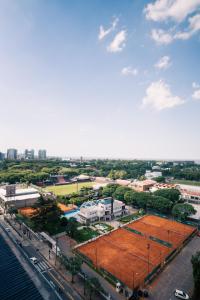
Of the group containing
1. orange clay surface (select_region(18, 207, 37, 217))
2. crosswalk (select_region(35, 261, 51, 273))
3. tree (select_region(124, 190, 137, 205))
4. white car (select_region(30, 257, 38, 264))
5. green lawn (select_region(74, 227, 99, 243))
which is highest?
tree (select_region(124, 190, 137, 205))

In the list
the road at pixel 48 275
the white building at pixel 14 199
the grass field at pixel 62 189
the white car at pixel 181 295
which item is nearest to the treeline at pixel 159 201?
the grass field at pixel 62 189

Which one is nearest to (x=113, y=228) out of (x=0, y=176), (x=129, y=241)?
(x=129, y=241)

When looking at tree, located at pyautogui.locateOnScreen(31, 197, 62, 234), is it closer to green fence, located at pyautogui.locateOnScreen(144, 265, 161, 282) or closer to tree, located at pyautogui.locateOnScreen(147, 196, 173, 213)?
green fence, located at pyautogui.locateOnScreen(144, 265, 161, 282)

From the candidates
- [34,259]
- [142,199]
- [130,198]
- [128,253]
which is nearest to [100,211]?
[130,198]

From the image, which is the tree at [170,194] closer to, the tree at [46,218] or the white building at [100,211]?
the white building at [100,211]

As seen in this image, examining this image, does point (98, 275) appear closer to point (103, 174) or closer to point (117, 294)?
point (117, 294)

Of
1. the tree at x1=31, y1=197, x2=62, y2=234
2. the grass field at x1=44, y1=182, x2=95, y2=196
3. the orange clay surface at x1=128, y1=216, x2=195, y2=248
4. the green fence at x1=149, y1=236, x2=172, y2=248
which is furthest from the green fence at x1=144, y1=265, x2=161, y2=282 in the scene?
the grass field at x1=44, y1=182, x2=95, y2=196
